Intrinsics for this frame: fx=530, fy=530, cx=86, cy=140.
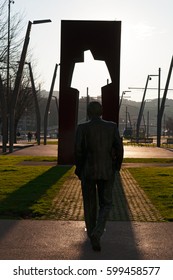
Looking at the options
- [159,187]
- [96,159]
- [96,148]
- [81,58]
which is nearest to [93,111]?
[96,148]

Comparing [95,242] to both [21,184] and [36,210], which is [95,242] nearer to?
[36,210]

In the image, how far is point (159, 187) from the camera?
1380cm

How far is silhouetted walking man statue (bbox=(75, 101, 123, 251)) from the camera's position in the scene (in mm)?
6742

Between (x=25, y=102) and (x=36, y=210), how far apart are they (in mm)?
45043

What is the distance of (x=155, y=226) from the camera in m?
8.31

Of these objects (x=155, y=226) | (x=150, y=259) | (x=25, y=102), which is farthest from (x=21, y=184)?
(x=25, y=102)

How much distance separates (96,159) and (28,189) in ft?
20.9

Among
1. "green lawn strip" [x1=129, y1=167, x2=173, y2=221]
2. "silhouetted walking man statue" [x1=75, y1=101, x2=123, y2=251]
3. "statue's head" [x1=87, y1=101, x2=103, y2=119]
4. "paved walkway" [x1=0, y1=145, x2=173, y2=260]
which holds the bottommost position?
"green lawn strip" [x1=129, y1=167, x2=173, y2=221]

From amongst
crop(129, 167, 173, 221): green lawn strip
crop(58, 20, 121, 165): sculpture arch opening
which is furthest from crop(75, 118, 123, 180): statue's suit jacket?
crop(58, 20, 121, 165): sculpture arch opening

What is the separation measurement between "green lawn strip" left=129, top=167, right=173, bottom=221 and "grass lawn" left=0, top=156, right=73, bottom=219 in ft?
7.14

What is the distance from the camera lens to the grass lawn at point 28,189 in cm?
955

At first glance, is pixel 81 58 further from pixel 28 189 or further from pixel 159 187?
pixel 28 189

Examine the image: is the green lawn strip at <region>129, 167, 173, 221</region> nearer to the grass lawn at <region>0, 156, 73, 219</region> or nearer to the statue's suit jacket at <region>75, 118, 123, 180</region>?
the grass lawn at <region>0, 156, 73, 219</region>

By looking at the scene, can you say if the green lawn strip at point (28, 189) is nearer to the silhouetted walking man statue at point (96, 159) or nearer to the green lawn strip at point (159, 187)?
the green lawn strip at point (159, 187)
